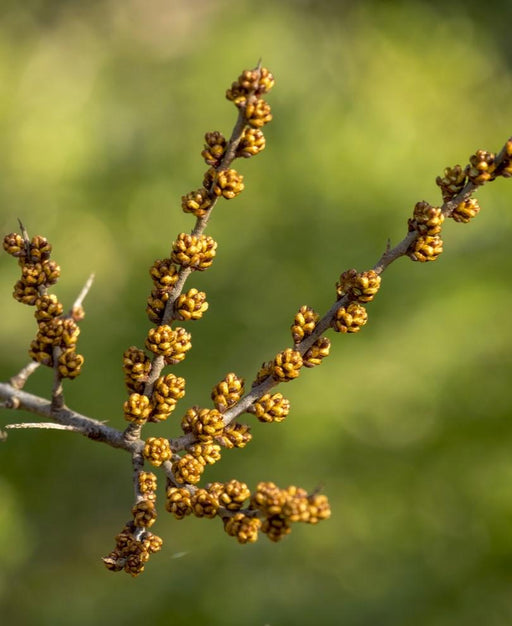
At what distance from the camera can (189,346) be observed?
1.59 metres

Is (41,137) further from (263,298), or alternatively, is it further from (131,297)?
(263,298)

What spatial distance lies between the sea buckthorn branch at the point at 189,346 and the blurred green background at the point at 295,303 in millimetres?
1586

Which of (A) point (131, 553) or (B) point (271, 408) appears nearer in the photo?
(A) point (131, 553)

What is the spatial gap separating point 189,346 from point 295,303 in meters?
4.39

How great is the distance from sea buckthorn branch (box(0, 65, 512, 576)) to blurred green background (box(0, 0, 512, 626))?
159 centimetres

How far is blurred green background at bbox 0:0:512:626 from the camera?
446cm

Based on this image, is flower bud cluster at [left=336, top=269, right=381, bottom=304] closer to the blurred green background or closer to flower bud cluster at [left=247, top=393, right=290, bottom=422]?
flower bud cluster at [left=247, top=393, right=290, bottom=422]

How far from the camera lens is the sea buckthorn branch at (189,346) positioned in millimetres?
1412

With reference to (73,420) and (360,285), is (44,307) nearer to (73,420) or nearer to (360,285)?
(73,420)

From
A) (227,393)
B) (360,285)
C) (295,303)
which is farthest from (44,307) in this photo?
(295,303)

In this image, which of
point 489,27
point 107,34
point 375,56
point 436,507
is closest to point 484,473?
point 436,507

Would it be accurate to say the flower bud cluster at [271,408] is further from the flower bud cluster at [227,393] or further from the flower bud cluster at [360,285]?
the flower bud cluster at [360,285]

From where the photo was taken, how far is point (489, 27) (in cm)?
859

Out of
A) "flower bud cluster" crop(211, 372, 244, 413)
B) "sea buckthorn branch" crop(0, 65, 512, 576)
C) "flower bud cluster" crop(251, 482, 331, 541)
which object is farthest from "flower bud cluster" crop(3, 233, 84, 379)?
"flower bud cluster" crop(251, 482, 331, 541)
